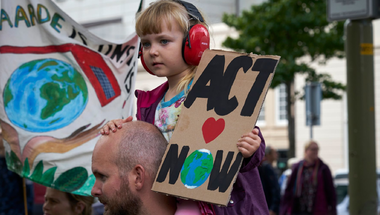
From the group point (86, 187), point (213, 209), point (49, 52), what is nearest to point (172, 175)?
point (213, 209)

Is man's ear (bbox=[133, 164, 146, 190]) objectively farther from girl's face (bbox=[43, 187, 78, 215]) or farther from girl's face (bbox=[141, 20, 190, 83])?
girl's face (bbox=[43, 187, 78, 215])

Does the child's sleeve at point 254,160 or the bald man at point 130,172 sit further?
the bald man at point 130,172

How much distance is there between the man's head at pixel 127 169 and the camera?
7.12 ft

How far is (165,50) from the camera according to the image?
2389 mm

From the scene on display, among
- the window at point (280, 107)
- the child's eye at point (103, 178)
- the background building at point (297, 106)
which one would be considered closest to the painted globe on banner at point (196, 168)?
the child's eye at point (103, 178)

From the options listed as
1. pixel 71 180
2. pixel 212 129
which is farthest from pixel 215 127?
pixel 71 180

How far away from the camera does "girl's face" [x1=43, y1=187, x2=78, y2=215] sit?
3.60 metres

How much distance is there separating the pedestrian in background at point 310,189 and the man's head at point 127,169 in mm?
5979

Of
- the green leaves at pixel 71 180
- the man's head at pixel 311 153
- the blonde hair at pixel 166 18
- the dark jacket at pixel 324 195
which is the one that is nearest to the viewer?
the blonde hair at pixel 166 18

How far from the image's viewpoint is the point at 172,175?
210cm

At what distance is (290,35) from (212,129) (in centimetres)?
1455

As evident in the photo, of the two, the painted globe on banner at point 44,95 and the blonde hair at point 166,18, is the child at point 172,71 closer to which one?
the blonde hair at point 166,18

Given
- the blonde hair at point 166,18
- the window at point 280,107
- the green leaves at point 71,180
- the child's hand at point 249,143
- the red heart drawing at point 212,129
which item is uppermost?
the blonde hair at point 166,18

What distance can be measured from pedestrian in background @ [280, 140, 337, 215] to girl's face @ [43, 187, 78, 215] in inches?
194
